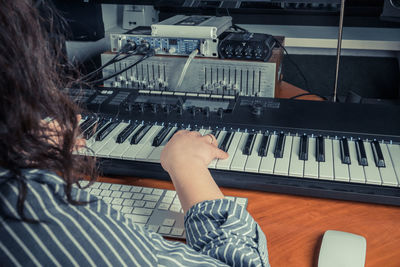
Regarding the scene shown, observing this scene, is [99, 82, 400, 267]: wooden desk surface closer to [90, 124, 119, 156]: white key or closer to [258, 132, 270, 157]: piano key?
[258, 132, 270, 157]: piano key

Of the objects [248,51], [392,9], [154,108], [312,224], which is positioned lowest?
[312,224]

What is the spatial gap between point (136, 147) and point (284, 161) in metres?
0.33

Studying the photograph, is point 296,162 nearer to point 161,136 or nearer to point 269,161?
point 269,161

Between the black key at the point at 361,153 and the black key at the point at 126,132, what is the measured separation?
52cm

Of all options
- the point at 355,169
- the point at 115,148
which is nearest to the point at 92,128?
the point at 115,148

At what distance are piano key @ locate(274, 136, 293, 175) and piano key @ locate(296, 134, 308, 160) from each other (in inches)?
0.9

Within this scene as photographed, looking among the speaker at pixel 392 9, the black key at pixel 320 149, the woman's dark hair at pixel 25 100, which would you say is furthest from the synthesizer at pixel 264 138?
the woman's dark hair at pixel 25 100

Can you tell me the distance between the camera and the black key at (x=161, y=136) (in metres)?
0.95

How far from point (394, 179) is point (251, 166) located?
0.90 ft

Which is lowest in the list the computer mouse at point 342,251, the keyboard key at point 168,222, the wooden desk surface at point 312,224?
the wooden desk surface at point 312,224

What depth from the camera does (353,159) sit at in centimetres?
86

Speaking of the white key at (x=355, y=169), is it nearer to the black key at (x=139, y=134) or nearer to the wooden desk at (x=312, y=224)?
the wooden desk at (x=312, y=224)

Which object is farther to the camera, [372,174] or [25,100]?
[372,174]

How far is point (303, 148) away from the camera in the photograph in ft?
2.94
